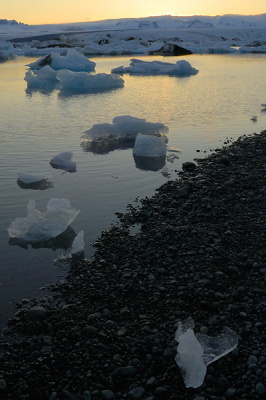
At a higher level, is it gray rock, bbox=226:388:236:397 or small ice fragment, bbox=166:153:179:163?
small ice fragment, bbox=166:153:179:163

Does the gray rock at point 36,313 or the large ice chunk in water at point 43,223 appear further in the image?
the large ice chunk in water at point 43,223

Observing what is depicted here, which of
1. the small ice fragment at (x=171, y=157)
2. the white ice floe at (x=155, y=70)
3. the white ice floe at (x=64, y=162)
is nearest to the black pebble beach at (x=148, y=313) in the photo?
the white ice floe at (x=64, y=162)

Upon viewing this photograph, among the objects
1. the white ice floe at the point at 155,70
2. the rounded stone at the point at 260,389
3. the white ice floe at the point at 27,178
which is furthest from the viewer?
the white ice floe at the point at 155,70

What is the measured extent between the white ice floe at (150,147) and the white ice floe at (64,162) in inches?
61.3

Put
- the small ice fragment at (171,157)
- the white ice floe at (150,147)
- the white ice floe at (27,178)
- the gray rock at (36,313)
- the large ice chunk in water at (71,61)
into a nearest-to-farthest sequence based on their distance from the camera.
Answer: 1. the gray rock at (36,313)
2. the white ice floe at (27,178)
3. the small ice fragment at (171,157)
4. the white ice floe at (150,147)
5. the large ice chunk in water at (71,61)

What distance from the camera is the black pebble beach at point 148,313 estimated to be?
2.86m

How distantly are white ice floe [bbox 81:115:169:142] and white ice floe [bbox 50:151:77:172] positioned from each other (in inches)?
75.2

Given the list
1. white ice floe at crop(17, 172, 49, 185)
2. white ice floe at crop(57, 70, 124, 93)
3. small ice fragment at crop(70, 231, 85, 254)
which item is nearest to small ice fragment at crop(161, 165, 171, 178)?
white ice floe at crop(17, 172, 49, 185)

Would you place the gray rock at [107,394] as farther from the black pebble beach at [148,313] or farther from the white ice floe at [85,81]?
the white ice floe at [85,81]

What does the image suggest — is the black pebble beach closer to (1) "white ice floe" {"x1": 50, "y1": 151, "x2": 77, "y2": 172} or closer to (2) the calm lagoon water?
(2) the calm lagoon water

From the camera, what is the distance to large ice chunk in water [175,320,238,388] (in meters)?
2.85

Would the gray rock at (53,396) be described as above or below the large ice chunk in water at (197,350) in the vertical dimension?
below

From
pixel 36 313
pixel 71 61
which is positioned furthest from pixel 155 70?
pixel 36 313

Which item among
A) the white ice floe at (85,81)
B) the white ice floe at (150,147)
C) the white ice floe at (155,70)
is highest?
the white ice floe at (155,70)
